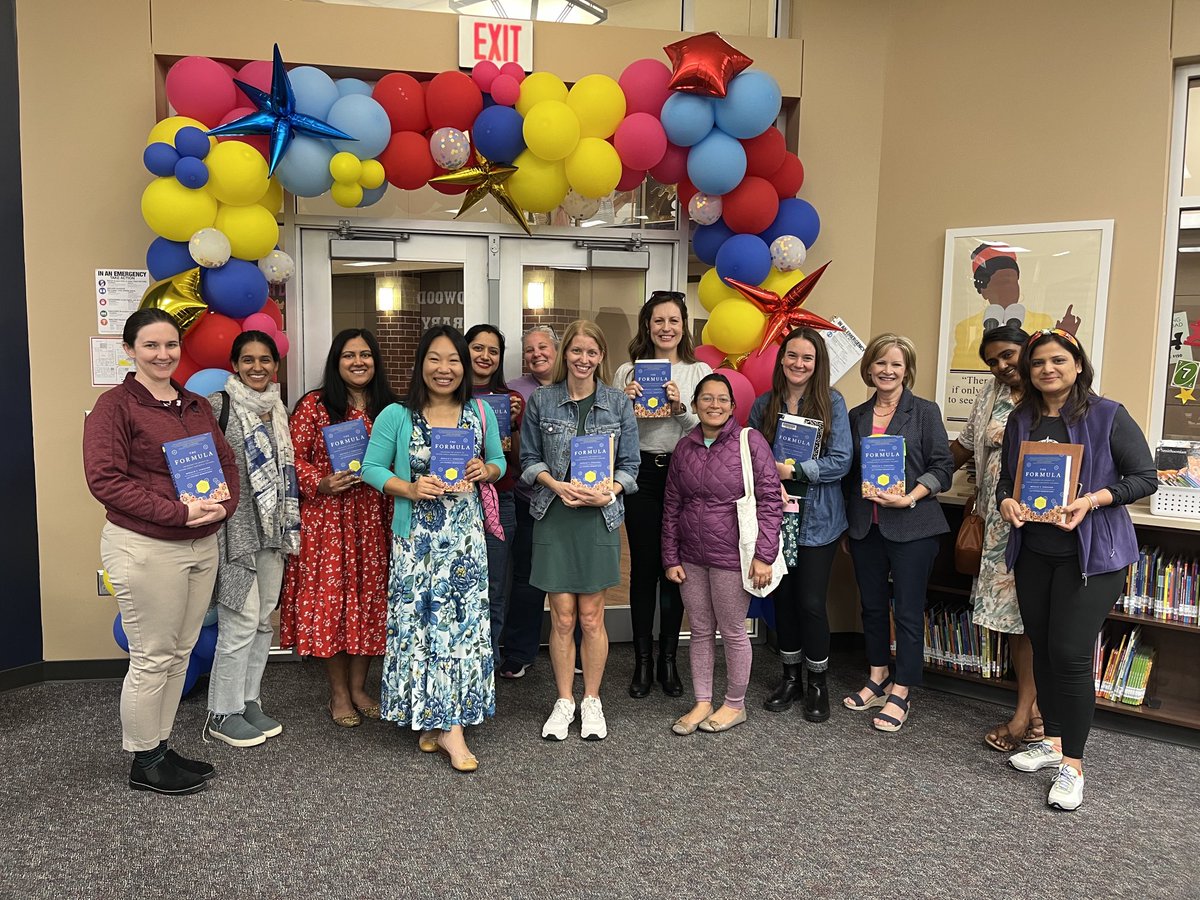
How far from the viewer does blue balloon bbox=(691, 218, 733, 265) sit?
408 cm

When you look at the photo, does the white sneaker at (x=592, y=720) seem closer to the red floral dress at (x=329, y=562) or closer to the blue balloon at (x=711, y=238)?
the red floral dress at (x=329, y=562)

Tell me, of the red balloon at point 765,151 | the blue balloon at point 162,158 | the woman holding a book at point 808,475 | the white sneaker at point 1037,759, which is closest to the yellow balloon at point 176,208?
the blue balloon at point 162,158

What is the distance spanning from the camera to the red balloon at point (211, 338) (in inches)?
137

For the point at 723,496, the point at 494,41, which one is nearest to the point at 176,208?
the point at 494,41

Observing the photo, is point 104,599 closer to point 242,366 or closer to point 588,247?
point 242,366

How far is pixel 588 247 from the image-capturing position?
14.6ft

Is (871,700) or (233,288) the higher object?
(233,288)

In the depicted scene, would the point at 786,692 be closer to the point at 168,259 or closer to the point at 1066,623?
the point at 1066,623

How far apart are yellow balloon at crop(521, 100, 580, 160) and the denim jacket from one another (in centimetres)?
106

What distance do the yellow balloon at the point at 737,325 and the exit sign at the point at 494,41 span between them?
1571mm

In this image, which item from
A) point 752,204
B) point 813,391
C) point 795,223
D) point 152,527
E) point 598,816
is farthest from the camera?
point 795,223

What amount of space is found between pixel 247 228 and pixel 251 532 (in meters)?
1.30

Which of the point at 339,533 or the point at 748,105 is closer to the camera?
the point at 339,533

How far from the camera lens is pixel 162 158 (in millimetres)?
3352
